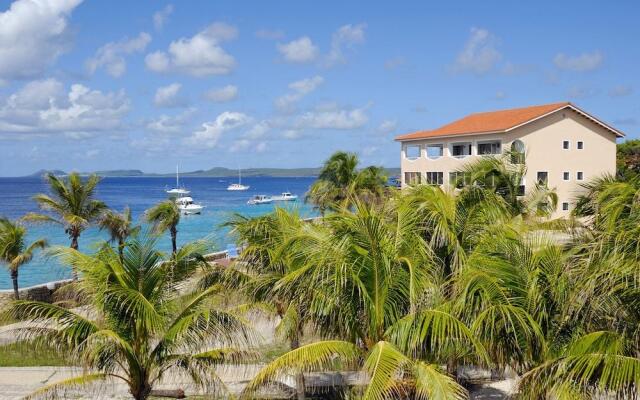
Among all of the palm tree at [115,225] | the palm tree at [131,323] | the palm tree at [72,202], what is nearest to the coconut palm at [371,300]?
the palm tree at [131,323]

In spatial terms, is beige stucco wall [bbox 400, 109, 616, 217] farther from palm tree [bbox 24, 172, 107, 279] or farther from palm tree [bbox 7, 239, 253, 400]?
palm tree [bbox 7, 239, 253, 400]

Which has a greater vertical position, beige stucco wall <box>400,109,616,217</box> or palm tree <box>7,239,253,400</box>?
beige stucco wall <box>400,109,616,217</box>

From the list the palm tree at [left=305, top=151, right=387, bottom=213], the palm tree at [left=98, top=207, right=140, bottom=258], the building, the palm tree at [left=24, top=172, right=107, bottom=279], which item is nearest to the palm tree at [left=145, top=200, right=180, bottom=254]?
the palm tree at [left=98, top=207, right=140, bottom=258]

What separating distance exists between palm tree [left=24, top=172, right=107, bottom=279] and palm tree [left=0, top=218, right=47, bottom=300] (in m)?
1.38

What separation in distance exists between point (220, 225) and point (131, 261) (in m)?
4.37

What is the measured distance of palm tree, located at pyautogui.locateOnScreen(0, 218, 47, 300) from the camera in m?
26.3

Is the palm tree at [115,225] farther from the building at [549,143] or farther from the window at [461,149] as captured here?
the window at [461,149]

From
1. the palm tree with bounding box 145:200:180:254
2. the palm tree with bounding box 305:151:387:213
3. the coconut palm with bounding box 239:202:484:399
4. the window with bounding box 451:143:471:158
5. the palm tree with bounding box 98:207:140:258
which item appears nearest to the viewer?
the coconut palm with bounding box 239:202:484:399

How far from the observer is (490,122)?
52875mm

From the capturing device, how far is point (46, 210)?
93.7ft

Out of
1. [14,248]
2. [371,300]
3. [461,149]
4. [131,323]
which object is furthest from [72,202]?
[461,149]

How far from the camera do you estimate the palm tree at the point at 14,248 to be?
86.2 ft

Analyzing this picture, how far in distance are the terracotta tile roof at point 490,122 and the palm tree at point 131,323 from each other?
40.8 meters

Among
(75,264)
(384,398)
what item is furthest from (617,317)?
(75,264)
